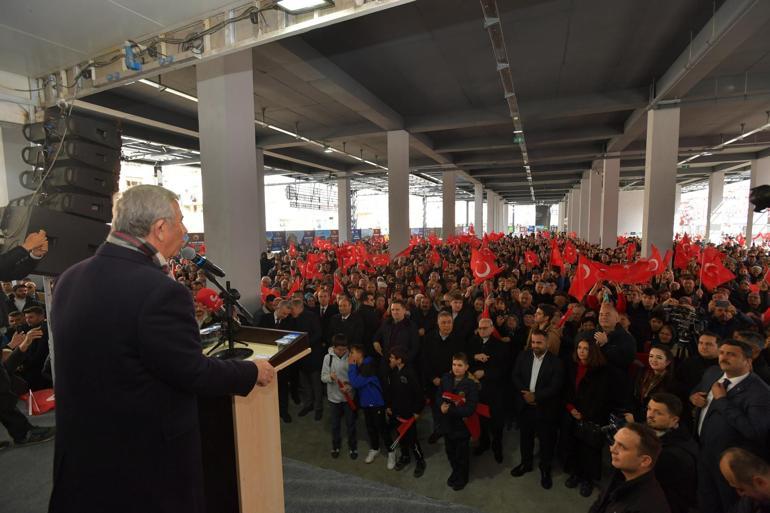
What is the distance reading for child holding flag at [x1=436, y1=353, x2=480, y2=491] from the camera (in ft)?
12.5

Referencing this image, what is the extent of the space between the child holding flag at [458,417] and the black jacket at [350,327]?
1878 millimetres

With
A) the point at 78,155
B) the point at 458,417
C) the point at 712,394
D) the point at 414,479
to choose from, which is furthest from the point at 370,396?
the point at 78,155

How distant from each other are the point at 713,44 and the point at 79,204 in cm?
878

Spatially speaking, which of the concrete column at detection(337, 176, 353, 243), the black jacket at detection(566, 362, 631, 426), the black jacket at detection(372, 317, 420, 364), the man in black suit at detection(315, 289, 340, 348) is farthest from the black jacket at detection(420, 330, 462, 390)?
the concrete column at detection(337, 176, 353, 243)

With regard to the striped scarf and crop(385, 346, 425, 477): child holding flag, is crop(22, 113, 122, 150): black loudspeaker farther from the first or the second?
crop(385, 346, 425, 477): child holding flag

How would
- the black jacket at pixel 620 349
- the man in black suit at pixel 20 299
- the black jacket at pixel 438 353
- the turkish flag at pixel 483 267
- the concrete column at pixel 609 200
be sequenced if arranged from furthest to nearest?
the concrete column at pixel 609 200, the turkish flag at pixel 483 267, the man in black suit at pixel 20 299, the black jacket at pixel 438 353, the black jacket at pixel 620 349

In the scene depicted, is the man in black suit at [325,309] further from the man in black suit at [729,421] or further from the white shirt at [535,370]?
the man in black suit at [729,421]

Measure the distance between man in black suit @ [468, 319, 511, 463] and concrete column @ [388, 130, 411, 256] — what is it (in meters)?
8.67

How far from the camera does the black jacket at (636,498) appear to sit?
2.01m

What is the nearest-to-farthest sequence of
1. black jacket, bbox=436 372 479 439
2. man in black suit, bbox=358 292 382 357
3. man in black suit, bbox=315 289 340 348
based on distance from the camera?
black jacket, bbox=436 372 479 439 → man in black suit, bbox=358 292 382 357 → man in black suit, bbox=315 289 340 348

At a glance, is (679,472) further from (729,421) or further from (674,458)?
(729,421)

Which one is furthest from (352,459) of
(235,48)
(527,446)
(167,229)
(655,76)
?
(655,76)

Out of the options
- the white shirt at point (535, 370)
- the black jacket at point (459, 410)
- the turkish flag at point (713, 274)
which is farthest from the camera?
the turkish flag at point (713, 274)

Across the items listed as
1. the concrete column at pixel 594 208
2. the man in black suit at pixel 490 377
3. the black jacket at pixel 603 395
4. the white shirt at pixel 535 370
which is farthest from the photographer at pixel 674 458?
the concrete column at pixel 594 208
